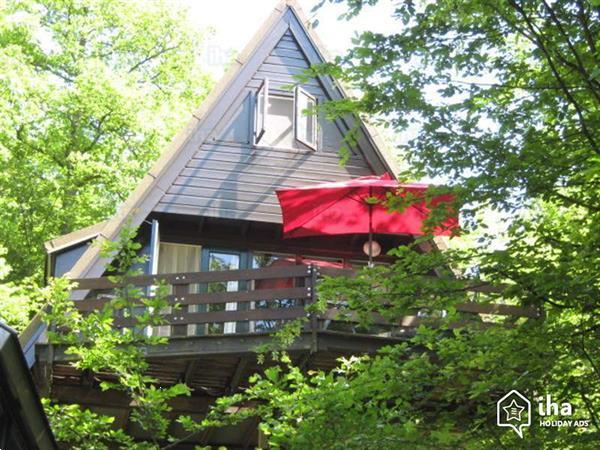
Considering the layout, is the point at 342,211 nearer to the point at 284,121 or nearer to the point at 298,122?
the point at 298,122

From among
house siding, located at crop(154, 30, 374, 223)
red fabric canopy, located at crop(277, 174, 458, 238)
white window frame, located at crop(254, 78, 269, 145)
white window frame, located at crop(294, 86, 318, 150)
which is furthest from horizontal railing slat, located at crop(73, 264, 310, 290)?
white window frame, located at crop(294, 86, 318, 150)

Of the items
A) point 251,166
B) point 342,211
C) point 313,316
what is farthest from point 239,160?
point 313,316

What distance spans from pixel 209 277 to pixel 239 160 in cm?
328

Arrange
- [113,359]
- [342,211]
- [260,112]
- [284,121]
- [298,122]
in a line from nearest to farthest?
1. [113,359]
2. [342,211]
3. [260,112]
4. [298,122]
5. [284,121]

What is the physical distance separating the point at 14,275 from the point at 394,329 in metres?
14.6

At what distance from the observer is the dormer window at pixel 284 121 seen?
17.4m

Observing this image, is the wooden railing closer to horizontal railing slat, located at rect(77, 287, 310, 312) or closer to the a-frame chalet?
horizontal railing slat, located at rect(77, 287, 310, 312)

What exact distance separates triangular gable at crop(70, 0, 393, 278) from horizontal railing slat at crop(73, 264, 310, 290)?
1.24 metres

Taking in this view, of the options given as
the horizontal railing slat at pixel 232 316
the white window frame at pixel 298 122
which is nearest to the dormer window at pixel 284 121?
the white window frame at pixel 298 122

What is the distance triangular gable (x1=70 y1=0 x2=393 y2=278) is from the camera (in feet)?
53.9

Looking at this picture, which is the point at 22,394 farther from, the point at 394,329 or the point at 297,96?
the point at 297,96

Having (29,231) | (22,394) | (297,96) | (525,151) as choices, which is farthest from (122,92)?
(22,394)

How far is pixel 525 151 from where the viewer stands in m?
9.22

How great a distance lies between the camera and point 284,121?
17.8m
